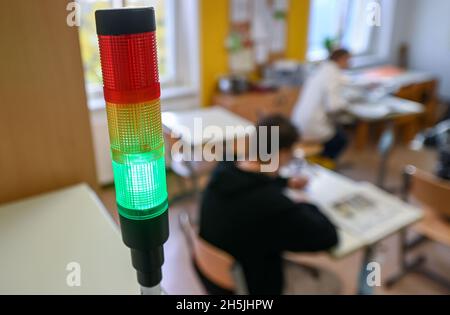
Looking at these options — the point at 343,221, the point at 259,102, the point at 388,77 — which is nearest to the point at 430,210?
the point at 343,221

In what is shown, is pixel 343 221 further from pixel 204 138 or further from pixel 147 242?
pixel 147 242

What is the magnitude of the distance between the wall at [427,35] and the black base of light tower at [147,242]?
5.46 m

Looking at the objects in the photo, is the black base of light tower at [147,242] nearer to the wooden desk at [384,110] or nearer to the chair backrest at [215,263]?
the chair backrest at [215,263]

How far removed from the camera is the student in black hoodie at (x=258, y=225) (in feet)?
4.91

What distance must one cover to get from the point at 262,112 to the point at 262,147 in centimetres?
192

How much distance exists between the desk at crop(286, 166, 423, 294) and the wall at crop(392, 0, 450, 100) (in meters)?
3.83

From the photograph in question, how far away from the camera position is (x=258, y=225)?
4.89 feet

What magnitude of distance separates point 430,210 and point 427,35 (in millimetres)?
3626

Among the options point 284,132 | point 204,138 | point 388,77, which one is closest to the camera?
point 284,132

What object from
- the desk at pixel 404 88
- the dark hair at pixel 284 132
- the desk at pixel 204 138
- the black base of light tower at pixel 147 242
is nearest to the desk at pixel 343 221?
the dark hair at pixel 284 132

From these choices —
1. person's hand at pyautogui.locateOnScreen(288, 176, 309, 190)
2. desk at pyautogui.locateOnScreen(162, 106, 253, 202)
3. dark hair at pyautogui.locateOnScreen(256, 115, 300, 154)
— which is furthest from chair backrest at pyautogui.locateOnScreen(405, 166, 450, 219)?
desk at pyautogui.locateOnScreen(162, 106, 253, 202)
